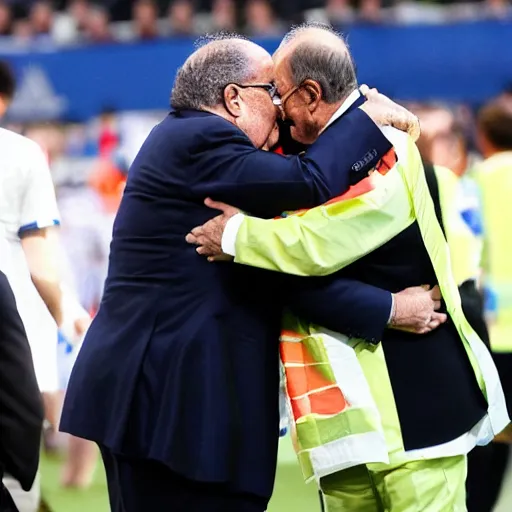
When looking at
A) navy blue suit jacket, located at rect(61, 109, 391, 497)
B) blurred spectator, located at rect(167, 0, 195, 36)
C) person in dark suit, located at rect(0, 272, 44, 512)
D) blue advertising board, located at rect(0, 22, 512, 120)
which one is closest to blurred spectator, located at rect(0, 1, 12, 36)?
blurred spectator, located at rect(167, 0, 195, 36)

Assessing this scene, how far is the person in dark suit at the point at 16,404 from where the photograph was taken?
322 cm

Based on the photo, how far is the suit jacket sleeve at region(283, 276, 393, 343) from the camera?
345cm

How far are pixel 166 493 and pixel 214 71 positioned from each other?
1.09m

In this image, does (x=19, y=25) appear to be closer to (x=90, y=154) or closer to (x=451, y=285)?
(x=90, y=154)

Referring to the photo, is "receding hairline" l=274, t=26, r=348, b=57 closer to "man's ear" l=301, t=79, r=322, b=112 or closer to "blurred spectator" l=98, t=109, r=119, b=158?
"man's ear" l=301, t=79, r=322, b=112

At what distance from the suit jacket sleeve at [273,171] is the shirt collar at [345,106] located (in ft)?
0.37

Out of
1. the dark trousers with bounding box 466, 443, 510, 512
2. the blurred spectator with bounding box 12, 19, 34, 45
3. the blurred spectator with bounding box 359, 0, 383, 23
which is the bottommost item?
the dark trousers with bounding box 466, 443, 510, 512

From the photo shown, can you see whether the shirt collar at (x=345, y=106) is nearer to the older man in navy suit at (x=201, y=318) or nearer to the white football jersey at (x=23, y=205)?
the older man in navy suit at (x=201, y=318)

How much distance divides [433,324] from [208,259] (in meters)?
0.63

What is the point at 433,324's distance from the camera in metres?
3.55

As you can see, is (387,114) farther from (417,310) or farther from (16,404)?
(16,404)

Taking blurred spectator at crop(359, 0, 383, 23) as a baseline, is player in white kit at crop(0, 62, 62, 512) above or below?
below

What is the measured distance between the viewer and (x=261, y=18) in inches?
588

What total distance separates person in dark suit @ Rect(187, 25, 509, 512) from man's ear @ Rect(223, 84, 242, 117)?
0.44ft
